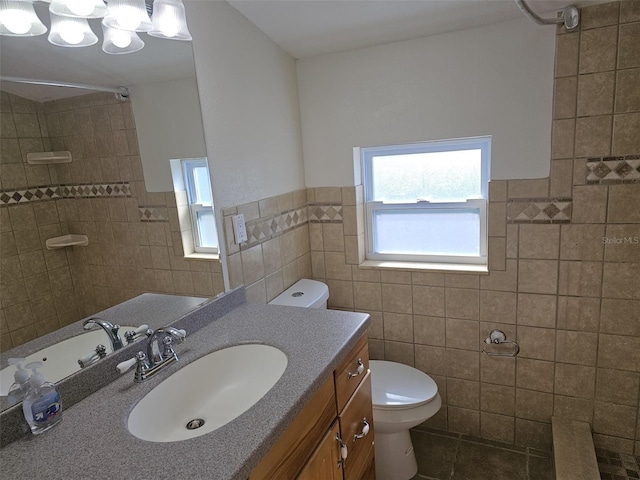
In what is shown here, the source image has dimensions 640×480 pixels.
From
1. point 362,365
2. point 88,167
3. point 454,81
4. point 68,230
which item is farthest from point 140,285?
point 454,81

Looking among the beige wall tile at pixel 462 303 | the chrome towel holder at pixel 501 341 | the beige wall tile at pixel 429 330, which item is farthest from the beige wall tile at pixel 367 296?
the chrome towel holder at pixel 501 341

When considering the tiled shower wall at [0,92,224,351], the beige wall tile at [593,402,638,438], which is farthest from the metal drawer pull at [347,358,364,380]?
the beige wall tile at [593,402,638,438]

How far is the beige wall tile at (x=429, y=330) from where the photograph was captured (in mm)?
2201

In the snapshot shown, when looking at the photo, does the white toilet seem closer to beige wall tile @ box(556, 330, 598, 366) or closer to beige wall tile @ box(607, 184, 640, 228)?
beige wall tile @ box(556, 330, 598, 366)

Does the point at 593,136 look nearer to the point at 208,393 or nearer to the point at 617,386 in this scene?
the point at 617,386

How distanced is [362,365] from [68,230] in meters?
1.05

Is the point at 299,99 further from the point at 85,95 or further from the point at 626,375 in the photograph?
the point at 626,375

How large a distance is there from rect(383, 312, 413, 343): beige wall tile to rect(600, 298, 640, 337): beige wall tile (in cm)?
89

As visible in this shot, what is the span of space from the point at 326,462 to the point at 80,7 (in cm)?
148

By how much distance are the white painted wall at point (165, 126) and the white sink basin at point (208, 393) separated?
2.03ft

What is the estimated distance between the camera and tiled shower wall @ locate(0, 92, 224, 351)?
101 cm

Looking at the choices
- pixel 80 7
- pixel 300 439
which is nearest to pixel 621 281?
pixel 300 439

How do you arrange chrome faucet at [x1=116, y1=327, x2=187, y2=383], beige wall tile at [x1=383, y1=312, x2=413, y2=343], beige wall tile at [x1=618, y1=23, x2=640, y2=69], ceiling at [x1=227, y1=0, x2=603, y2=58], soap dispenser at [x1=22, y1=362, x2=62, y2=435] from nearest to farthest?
soap dispenser at [x1=22, y1=362, x2=62, y2=435] < chrome faucet at [x1=116, y1=327, x2=187, y2=383] < beige wall tile at [x1=618, y1=23, x2=640, y2=69] < ceiling at [x1=227, y1=0, x2=603, y2=58] < beige wall tile at [x1=383, y1=312, x2=413, y2=343]

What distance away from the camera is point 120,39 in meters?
1.29
